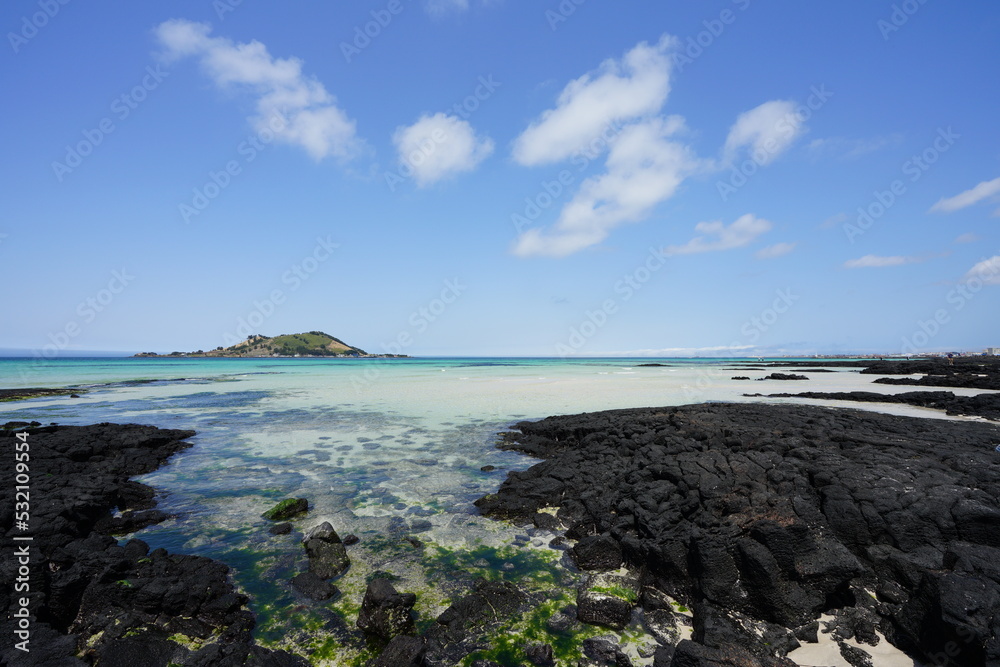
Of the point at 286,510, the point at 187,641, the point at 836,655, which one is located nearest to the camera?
the point at 836,655

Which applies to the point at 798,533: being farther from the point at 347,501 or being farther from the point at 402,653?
the point at 347,501

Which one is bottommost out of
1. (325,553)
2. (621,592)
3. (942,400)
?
(621,592)

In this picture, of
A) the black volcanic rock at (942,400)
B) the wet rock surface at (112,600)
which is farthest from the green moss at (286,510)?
the black volcanic rock at (942,400)

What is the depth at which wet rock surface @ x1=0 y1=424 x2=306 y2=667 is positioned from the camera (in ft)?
18.4

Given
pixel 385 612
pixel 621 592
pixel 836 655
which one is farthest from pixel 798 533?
pixel 385 612

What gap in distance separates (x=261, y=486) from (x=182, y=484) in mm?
2813

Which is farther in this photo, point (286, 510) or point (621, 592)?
point (286, 510)

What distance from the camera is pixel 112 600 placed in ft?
21.8

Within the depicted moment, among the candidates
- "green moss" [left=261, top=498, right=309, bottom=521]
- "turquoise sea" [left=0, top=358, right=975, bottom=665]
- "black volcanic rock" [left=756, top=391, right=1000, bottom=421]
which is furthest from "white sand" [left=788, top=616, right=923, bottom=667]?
"black volcanic rock" [left=756, top=391, right=1000, bottom=421]

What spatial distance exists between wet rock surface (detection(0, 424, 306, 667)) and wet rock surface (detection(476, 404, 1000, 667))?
5982 mm

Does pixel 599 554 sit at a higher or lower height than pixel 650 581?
higher

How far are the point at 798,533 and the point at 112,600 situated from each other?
11069 mm

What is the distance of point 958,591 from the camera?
5.33 metres

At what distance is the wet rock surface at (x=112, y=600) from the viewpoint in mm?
5617
